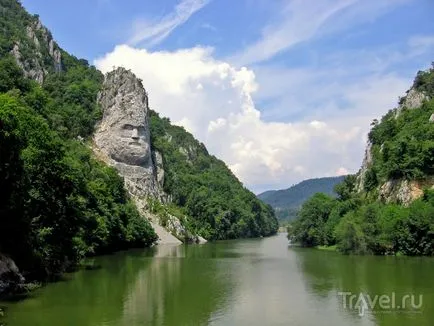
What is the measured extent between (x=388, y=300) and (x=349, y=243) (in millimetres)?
41068

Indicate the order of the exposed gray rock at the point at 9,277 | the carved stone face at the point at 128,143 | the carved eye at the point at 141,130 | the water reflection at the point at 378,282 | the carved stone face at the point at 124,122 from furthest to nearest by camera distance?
the carved eye at the point at 141,130 < the carved stone face at the point at 124,122 < the carved stone face at the point at 128,143 < the exposed gray rock at the point at 9,277 < the water reflection at the point at 378,282

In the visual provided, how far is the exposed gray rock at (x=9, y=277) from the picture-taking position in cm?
3136

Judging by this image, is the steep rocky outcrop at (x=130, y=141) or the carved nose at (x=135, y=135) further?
the carved nose at (x=135, y=135)

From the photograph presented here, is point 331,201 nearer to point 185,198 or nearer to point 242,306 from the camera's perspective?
point 185,198

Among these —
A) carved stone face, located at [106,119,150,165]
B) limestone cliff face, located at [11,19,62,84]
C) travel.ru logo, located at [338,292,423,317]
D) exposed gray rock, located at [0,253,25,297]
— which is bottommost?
travel.ru logo, located at [338,292,423,317]

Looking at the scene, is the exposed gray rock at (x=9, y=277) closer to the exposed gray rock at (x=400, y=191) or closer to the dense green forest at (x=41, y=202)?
the dense green forest at (x=41, y=202)

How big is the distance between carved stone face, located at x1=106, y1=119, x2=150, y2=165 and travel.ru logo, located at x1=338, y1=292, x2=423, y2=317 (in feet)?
297

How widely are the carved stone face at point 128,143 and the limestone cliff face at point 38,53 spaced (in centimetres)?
2497

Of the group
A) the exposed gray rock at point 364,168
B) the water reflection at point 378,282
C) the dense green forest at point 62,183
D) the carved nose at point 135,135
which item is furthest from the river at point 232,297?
the carved nose at point 135,135

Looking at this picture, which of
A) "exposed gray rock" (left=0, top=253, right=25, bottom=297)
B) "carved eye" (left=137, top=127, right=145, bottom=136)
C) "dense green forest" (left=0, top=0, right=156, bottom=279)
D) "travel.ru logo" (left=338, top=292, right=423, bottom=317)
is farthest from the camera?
"carved eye" (left=137, top=127, right=145, bottom=136)

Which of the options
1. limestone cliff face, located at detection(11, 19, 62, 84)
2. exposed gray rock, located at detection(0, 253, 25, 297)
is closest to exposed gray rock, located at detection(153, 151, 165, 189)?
limestone cliff face, located at detection(11, 19, 62, 84)

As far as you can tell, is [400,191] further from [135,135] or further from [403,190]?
[135,135]

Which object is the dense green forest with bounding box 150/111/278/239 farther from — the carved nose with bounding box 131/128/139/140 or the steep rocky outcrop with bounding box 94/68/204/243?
the carved nose with bounding box 131/128/139/140

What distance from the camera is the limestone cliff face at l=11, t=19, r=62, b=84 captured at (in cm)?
12494
